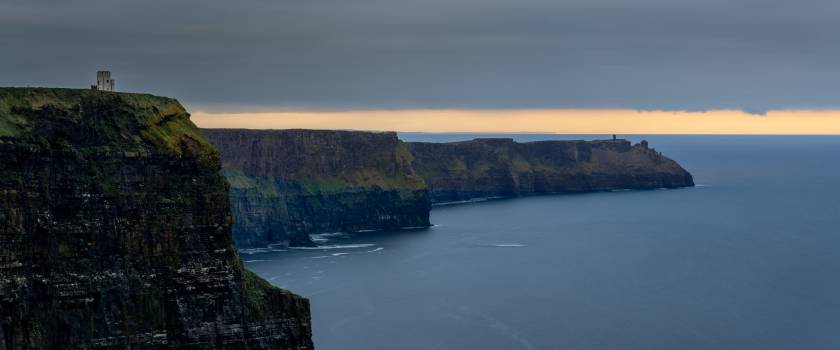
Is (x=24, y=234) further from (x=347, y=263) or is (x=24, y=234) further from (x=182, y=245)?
(x=347, y=263)

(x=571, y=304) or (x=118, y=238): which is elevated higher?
(x=118, y=238)

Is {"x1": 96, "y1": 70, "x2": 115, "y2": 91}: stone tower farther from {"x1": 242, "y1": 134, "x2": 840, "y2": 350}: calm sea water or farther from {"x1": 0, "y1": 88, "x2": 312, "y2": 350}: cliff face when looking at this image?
{"x1": 242, "y1": 134, "x2": 840, "y2": 350}: calm sea water

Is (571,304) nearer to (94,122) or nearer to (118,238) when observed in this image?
(118,238)

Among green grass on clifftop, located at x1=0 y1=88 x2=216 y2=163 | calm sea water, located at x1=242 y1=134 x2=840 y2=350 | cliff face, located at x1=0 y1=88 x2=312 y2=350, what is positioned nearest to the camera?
cliff face, located at x1=0 y1=88 x2=312 y2=350

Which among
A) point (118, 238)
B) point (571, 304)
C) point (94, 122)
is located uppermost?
point (94, 122)

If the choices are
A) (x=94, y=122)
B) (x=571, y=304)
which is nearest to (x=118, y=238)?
(x=94, y=122)

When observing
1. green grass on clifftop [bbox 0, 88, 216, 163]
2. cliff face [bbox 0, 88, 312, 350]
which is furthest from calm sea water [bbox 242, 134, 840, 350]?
green grass on clifftop [bbox 0, 88, 216, 163]

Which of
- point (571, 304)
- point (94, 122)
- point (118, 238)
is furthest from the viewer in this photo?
point (571, 304)

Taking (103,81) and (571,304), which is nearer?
(103,81)

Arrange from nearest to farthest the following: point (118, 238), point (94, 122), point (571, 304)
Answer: point (118, 238) → point (94, 122) → point (571, 304)
